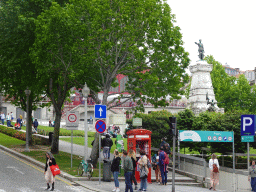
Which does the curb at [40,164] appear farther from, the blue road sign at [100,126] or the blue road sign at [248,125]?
the blue road sign at [248,125]

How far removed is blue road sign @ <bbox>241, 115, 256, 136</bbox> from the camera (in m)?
17.4

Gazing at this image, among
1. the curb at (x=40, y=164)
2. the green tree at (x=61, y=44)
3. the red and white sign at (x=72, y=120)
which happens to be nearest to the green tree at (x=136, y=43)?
the green tree at (x=61, y=44)

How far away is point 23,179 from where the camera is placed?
16203mm

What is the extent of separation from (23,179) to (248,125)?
10495 millimetres

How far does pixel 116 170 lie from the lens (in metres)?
14.9

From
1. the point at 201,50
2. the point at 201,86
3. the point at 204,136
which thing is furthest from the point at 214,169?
the point at 201,50

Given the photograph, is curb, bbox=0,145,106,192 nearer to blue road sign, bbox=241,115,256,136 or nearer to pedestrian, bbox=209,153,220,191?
pedestrian, bbox=209,153,220,191

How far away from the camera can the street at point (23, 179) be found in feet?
47.2

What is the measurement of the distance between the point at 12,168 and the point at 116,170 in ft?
22.8

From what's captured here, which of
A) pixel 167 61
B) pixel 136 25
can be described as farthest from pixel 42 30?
pixel 167 61

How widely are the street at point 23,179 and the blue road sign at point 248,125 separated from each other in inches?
315

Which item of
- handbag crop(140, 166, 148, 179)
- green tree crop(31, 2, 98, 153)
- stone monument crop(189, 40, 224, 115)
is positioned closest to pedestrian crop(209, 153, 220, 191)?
handbag crop(140, 166, 148, 179)

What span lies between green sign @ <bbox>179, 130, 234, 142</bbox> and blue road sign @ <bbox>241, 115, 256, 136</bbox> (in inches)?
137

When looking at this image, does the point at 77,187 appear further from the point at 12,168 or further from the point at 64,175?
the point at 12,168
